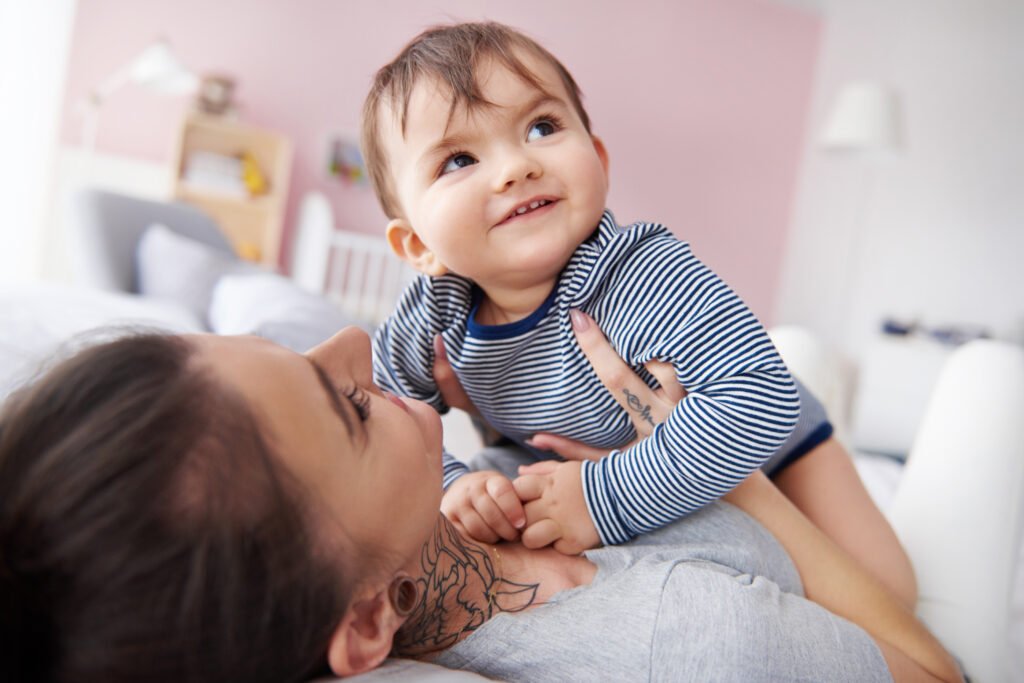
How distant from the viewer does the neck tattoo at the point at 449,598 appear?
2.26 feet

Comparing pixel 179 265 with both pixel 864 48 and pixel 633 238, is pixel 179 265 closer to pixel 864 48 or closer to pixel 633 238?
pixel 633 238

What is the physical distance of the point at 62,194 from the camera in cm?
416

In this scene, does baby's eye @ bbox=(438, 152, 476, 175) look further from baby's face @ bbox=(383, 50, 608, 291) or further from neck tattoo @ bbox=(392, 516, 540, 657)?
neck tattoo @ bbox=(392, 516, 540, 657)

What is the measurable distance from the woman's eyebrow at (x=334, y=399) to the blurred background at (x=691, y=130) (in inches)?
130

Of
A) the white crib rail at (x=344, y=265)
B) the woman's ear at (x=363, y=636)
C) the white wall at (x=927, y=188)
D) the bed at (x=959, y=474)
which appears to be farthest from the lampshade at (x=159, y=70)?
the white wall at (x=927, y=188)

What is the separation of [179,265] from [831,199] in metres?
4.36

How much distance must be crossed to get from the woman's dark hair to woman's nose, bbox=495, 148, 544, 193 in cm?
37

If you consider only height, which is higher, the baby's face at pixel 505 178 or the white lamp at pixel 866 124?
the white lamp at pixel 866 124

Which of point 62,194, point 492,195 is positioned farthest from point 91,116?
point 492,195

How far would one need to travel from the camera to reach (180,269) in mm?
2393

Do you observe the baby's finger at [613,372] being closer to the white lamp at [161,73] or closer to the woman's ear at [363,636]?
the woman's ear at [363,636]

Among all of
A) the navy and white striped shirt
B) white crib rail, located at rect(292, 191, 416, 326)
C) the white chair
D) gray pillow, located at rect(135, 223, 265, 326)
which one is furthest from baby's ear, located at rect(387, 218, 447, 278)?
white crib rail, located at rect(292, 191, 416, 326)

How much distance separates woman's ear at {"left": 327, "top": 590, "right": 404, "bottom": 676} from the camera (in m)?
0.58

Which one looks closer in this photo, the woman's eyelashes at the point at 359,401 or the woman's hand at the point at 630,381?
the woman's eyelashes at the point at 359,401
